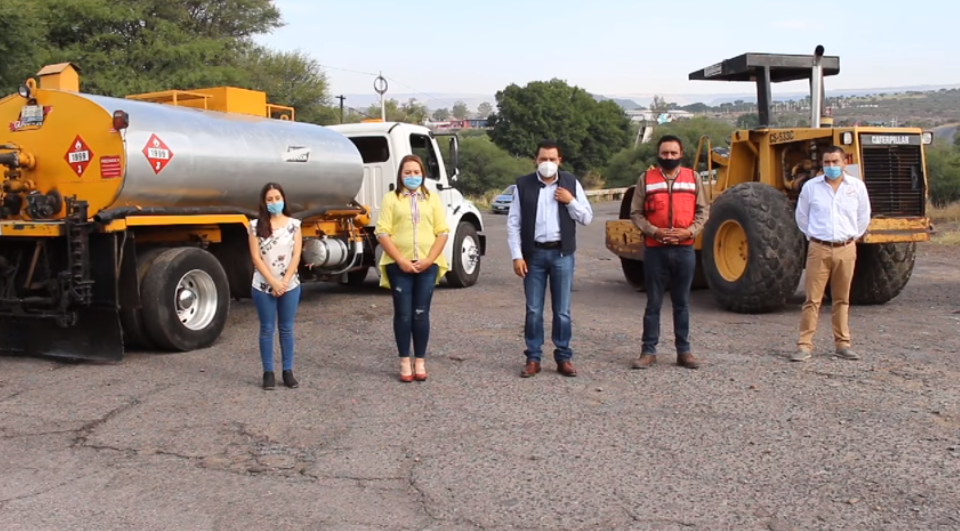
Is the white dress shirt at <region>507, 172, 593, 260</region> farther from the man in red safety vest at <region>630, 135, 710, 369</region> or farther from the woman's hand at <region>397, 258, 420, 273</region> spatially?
the woman's hand at <region>397, 258, 420, 273</region>

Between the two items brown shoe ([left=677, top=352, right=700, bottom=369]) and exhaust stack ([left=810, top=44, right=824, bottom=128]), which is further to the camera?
exhaust stack ([left=810, top=44, right=824, bottom=128])

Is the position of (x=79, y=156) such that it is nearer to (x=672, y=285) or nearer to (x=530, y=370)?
(x=530, y=370)

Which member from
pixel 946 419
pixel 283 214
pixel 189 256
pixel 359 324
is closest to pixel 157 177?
pixel 189 256

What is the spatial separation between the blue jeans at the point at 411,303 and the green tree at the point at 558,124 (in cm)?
6655

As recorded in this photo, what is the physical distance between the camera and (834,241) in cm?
791

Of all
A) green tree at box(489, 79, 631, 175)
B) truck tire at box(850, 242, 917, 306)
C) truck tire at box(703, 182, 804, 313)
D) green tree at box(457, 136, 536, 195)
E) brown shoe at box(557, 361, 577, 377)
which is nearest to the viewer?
brown shoe at box(557, 361, 577, 377)

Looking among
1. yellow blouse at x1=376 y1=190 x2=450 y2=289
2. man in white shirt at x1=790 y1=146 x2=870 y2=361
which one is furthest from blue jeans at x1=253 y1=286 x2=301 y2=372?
man in white shirt at x1=790 y1=146 x2=870 y2=361

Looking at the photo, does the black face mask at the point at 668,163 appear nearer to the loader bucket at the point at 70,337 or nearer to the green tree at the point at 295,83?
the loader bucket at the point at 70,337

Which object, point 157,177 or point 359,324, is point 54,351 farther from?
point 359,324

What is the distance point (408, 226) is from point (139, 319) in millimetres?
2909

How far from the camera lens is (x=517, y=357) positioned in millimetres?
8266

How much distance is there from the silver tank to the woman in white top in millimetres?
1637

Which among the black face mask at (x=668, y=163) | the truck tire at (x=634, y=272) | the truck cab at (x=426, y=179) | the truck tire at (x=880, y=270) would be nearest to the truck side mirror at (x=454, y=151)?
the truck cab at (x=426, y=179)

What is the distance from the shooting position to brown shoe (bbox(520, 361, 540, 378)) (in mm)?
7414
